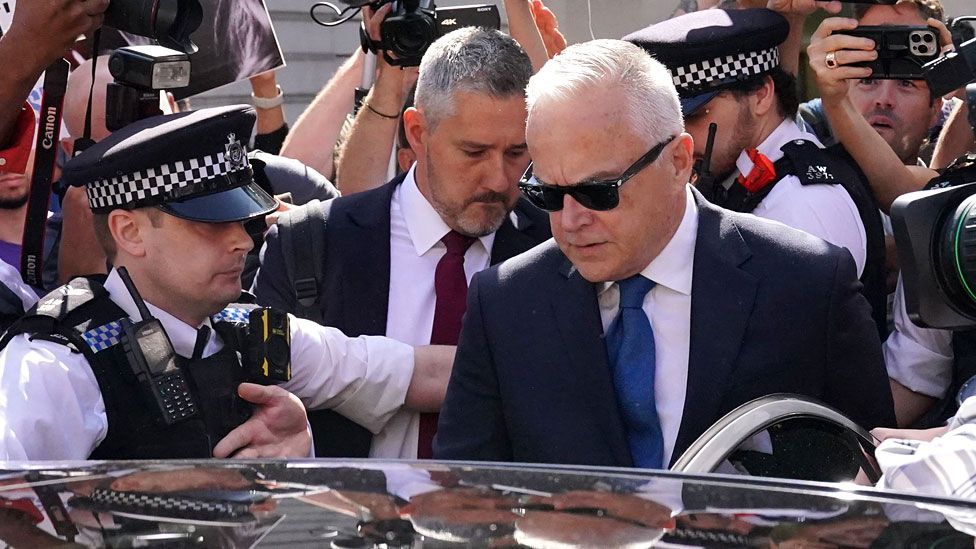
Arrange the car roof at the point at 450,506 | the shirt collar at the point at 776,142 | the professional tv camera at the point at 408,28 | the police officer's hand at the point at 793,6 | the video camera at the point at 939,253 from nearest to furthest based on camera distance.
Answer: the car roof at the point at 450,506 → the video camera at the point at 939,253 → the shirt collar at the point at 776,142 → the police officer's hand at the point at 793,6 → the professional tv camera at the point at 408,28

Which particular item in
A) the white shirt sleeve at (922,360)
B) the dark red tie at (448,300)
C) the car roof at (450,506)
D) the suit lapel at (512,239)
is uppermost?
the car roof at (450,506)

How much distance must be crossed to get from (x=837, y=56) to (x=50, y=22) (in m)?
2.06

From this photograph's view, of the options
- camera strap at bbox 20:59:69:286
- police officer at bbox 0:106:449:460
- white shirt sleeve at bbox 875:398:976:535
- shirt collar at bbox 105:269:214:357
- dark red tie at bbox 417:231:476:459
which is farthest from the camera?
dark red tie at bbox 417:231:476:459

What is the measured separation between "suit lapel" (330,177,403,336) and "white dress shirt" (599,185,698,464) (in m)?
0.79

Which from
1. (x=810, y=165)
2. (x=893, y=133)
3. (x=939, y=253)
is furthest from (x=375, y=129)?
(x=939, y=253)

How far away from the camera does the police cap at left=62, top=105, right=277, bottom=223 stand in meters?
3.19

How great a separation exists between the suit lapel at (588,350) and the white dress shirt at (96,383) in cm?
55

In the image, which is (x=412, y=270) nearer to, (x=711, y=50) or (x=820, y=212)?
(x=711, y=50)

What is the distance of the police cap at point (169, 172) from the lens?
319 cm

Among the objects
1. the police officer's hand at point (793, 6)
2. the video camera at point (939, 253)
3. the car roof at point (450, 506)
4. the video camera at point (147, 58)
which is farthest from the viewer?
Result: the police officer's hand at point (793, 6)

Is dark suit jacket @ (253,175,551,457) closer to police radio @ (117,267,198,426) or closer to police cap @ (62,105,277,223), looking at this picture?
police cap @ (62,105,277,223)

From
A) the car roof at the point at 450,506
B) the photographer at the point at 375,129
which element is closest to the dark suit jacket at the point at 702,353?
the car roof at the point at 450,506

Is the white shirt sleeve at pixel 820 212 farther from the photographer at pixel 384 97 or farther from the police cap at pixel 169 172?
the police cap at pixel 169 172

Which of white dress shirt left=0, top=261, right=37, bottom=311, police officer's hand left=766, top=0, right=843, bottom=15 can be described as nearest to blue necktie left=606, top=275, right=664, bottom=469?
police officer's hand left=766, top=0, right=843, bottom=15
